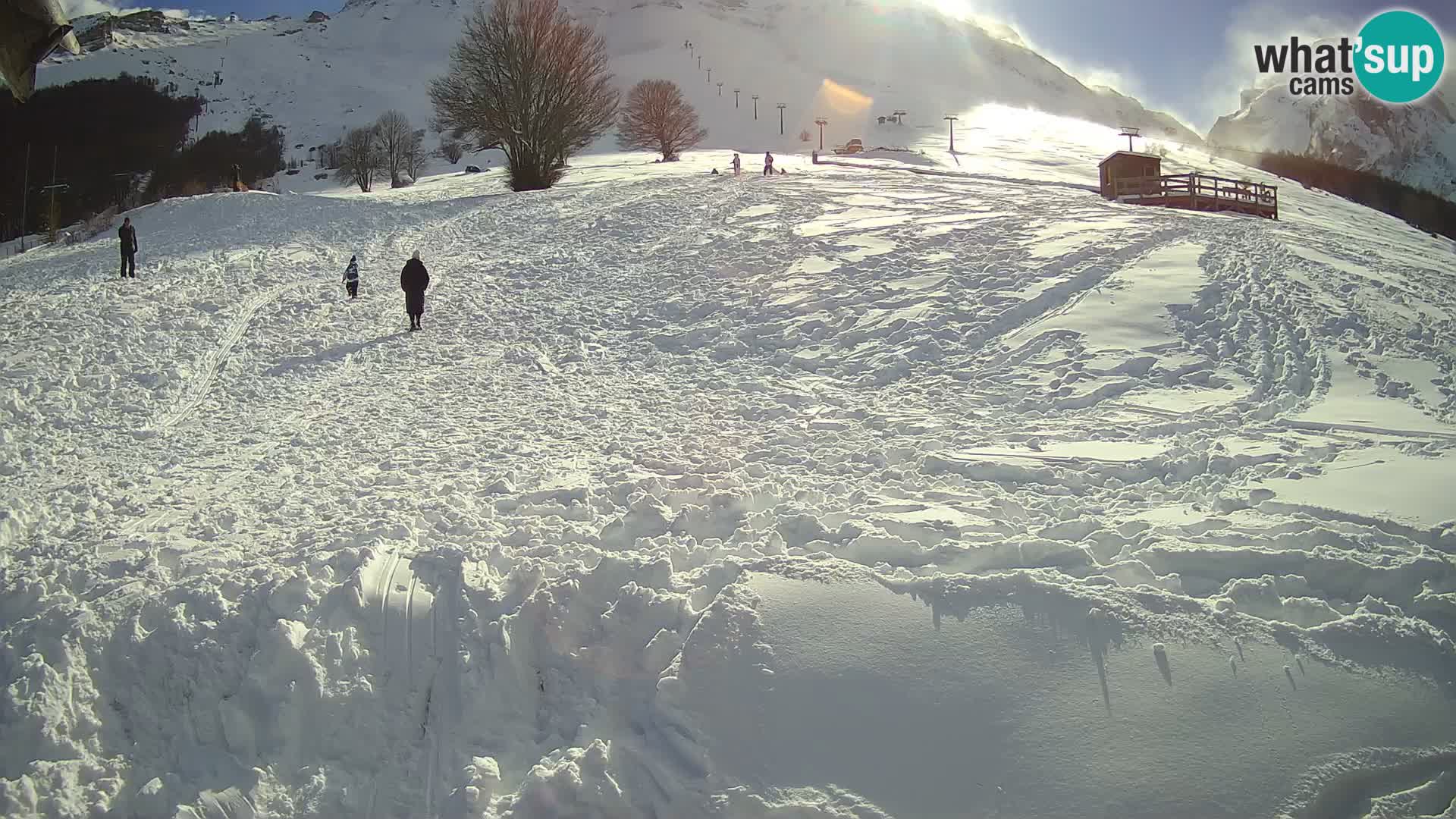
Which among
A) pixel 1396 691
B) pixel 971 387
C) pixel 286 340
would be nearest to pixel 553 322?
pixel 286 340

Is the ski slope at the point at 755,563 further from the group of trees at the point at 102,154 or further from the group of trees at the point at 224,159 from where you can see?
the group of trees at the point at 224,159

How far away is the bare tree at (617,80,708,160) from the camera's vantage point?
63625 millimetres

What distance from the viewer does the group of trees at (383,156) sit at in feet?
237

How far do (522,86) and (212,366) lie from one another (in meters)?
27.1

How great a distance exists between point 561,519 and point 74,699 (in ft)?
10.7

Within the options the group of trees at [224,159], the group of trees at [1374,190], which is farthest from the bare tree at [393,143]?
the group of trees at [1374,190]

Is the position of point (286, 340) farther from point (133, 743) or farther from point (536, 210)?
point (536, 210)

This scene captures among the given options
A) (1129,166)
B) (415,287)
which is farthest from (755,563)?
(1129,166)

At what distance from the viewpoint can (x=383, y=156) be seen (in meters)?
83.4

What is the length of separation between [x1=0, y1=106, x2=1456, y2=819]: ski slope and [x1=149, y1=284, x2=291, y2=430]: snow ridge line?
0.46 ft

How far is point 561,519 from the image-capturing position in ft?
22.3

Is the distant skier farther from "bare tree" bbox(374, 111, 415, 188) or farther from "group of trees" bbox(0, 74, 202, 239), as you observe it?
"bare tree" bbox(374, 111, 415, 188)

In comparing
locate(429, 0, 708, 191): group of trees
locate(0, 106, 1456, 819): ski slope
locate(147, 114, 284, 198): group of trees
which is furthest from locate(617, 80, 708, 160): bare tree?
locate(0, 106, 1456, 819): ski slope

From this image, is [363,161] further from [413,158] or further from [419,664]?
[419,664]
